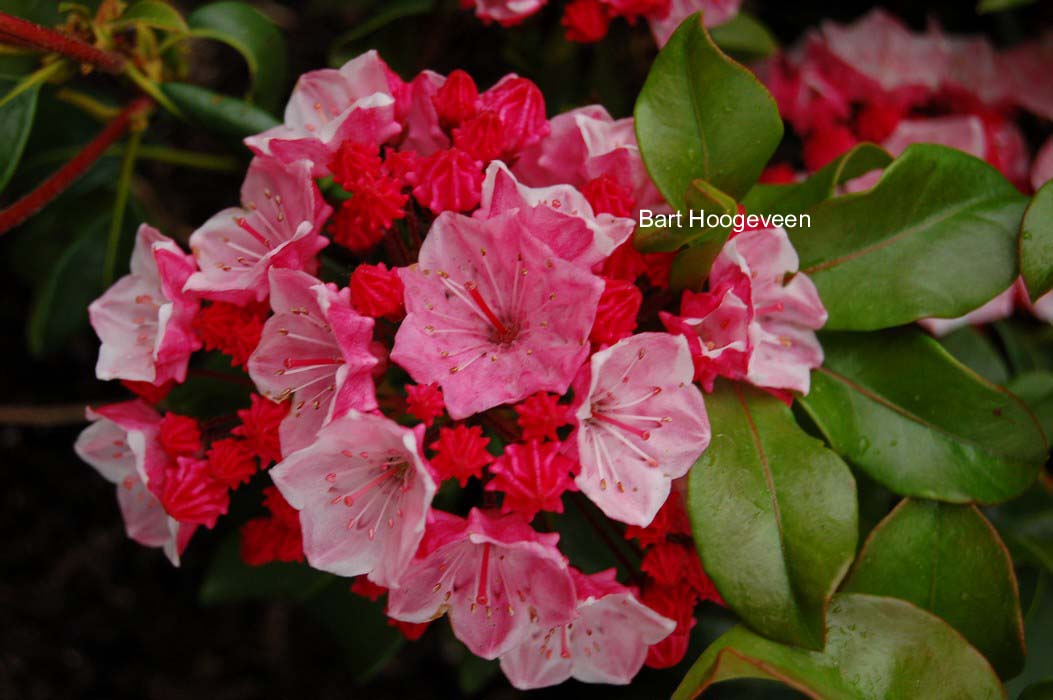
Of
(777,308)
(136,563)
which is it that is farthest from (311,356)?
(136,563)

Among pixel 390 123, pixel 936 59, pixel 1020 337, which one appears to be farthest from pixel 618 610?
pixel 936 59

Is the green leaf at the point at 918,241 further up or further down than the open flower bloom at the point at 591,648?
further up

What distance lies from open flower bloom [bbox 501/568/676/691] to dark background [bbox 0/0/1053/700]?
743 millimetres

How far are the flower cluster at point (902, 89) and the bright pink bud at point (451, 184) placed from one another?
855 millimetres

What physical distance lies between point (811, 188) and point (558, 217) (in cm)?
47

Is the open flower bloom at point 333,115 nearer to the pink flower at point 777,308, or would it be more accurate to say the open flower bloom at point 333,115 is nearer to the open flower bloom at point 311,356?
the open flower bloom at point 311,356

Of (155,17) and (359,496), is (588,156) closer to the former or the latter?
(359,496)

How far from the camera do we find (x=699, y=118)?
1.24m

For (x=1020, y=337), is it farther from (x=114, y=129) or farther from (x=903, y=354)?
(x=114, y=129)

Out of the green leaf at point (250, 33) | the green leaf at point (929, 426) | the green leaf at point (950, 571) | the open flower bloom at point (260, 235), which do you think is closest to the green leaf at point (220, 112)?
the green leaf at point (250, 33)

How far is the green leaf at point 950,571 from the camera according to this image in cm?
130

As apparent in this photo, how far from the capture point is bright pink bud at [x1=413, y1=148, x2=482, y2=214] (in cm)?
115

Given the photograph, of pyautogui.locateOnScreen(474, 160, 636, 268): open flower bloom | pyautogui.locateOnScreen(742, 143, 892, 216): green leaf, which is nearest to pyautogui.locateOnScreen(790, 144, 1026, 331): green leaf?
pyautogui.locateOnScreen(742, 143, 892, 216): green leaf

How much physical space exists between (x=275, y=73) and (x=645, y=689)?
1.21m
